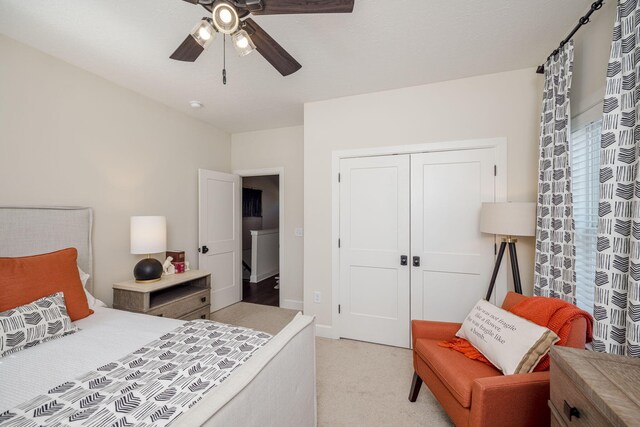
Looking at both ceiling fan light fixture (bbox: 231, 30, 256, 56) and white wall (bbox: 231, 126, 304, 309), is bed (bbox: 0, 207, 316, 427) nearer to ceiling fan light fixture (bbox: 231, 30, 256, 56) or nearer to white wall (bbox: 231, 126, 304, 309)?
ceiling fan light fixture (bbox: 231, 30, 256, 56)

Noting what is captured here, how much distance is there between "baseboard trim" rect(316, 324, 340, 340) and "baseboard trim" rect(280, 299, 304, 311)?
2.77ft

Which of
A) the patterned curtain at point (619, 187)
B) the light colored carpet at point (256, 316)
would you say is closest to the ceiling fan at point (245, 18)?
the patterned curtain at point (619, 187)

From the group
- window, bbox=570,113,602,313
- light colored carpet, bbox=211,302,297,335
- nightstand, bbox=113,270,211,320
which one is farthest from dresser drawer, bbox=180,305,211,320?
window, bbox=570,113,602,313

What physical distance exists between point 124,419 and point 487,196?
9.29ft

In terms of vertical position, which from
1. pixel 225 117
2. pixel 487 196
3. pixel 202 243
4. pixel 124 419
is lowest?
pixel 124 419

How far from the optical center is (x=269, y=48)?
1483 mm

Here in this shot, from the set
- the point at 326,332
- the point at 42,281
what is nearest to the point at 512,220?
the point at 326,332

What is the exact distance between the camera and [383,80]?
2.52 m

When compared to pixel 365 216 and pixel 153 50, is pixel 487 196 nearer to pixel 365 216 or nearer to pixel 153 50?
pixel 365 216

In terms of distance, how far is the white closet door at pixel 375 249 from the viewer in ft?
8.80

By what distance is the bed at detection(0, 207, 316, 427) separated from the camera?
0.85m

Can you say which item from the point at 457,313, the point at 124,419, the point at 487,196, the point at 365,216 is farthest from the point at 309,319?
the point at 487,196

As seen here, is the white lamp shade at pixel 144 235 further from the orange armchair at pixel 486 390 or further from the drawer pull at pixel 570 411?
the drawer pull at pixel 570 411

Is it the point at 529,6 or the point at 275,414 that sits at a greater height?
the point at 529,6
